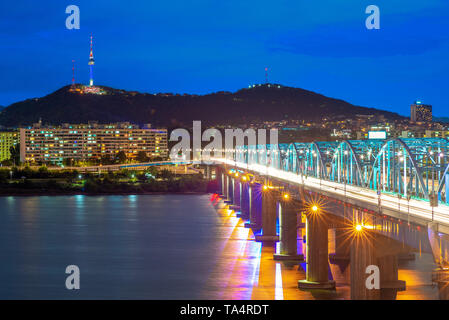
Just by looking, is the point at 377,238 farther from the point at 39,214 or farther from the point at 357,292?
the point at 39,214

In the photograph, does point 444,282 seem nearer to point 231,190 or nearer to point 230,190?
point 231,190

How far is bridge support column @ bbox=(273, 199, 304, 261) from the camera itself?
3016 centimetres

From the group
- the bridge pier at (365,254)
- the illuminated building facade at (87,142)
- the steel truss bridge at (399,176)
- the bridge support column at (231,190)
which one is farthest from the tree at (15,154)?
the bridge pier at (365,254)

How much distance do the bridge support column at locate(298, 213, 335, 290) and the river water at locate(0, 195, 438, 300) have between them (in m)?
0.44

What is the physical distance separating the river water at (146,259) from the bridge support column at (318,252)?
0.44 m

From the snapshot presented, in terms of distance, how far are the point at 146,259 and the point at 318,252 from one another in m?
14.0

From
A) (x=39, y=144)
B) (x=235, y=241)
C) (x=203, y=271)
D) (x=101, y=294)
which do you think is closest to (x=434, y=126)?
(x=235, y=241)

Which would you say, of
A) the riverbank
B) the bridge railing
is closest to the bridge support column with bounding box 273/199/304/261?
the bridge railing

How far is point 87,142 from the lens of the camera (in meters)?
156

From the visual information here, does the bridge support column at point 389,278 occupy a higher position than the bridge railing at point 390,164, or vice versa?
the bridge railing at point 390,164

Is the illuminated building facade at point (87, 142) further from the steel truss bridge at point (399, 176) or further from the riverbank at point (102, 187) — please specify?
the steel truss bridge at point (399, 176)

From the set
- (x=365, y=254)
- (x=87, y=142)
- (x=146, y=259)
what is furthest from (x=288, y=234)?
(x=87, y=142)

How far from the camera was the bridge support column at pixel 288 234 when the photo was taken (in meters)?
30.2

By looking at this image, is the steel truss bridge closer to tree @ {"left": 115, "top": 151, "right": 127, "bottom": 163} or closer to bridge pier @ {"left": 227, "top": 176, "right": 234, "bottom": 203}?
bridge pier @ {"left": 227, "top": 176, "right": 234, "bottom": 203}
